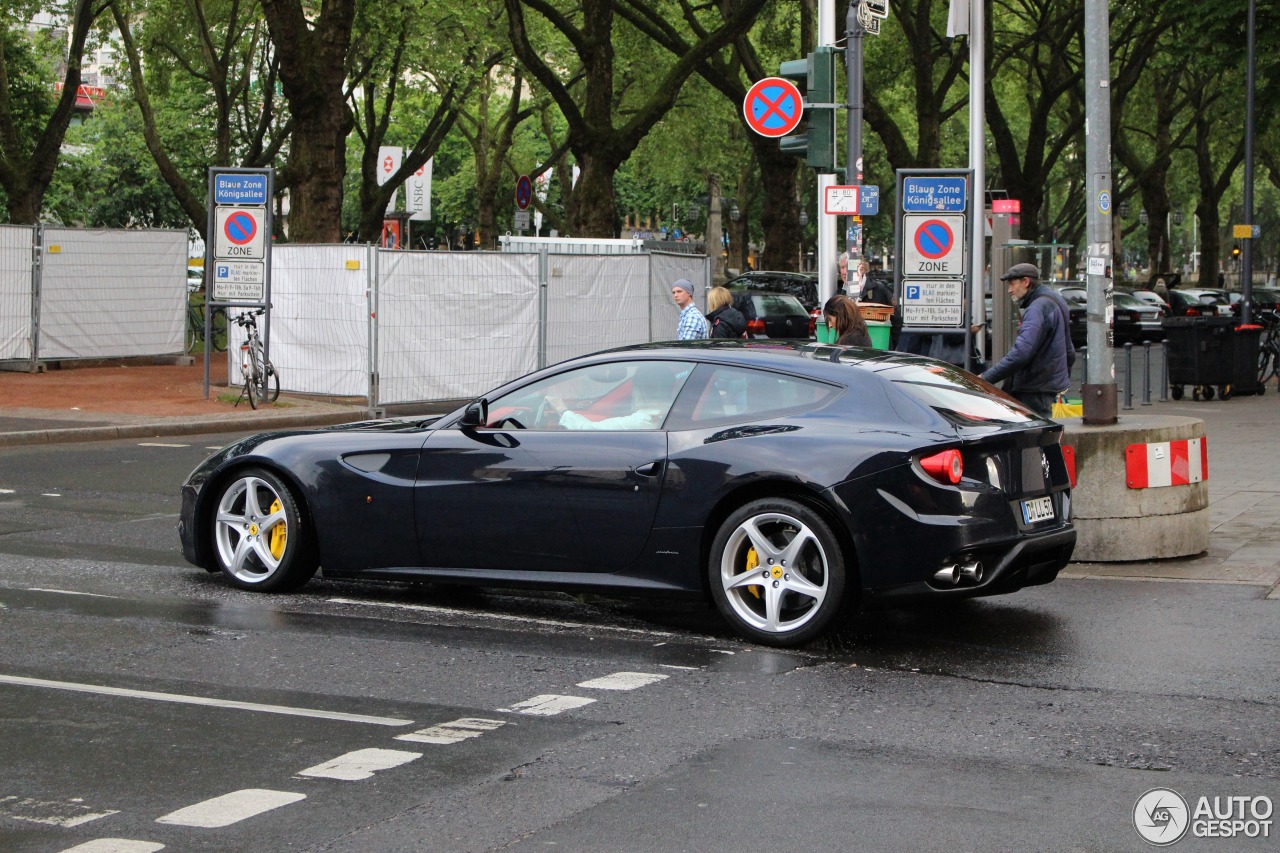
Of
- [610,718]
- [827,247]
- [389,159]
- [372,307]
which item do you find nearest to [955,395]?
[610,718]

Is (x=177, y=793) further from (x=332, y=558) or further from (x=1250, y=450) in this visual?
(x=1250, y=450)

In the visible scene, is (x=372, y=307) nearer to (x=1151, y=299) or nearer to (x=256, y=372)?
(x=256, y=372)

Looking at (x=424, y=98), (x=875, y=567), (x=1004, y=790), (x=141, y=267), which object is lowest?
(x=1004, y=790)

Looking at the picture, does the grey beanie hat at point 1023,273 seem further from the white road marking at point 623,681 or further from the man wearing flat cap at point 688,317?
the white road marking at point 623,681

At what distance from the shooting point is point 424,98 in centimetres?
4803

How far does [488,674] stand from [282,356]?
15.7 meters

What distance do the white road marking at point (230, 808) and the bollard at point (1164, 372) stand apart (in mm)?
21454

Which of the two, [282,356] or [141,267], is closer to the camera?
[282,356]

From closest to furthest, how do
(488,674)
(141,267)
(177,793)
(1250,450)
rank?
(177,793), (488,674), (1250,450), (141,267)

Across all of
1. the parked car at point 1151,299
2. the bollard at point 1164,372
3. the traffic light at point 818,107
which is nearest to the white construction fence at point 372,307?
the traffic light at point 818,107

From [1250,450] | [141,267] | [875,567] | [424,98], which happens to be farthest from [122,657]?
[424,98]

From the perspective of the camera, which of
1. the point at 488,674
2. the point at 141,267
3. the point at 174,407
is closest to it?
the point at 488,674

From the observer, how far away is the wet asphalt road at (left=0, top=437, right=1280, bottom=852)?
16.0 ft

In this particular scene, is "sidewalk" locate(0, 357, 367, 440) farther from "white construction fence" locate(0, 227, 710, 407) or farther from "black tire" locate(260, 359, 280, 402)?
"white construction fence" locate(0, 227, 710, 407)
